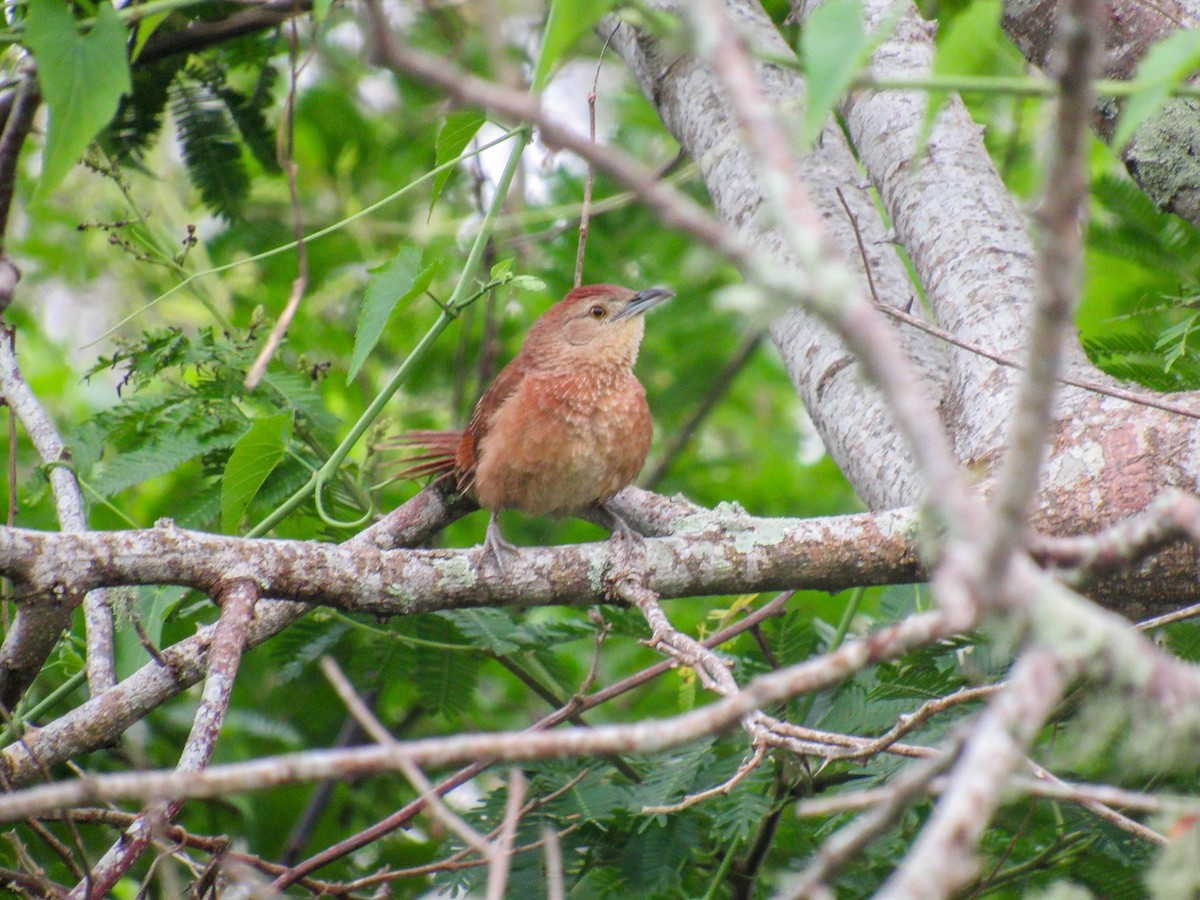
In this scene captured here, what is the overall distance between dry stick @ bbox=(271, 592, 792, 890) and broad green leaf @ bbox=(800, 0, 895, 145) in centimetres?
147

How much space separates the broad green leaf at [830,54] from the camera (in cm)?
117

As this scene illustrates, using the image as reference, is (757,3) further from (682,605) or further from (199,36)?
(682,605)

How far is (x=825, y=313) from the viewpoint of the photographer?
915 millimetres

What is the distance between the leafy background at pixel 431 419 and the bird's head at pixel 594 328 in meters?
0.41

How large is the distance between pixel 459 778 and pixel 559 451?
1.22 m

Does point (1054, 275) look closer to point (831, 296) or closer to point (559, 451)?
point (831, 296)

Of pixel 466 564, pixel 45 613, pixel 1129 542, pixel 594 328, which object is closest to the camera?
pixel 1129 542

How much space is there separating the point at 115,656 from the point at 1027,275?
2741mm

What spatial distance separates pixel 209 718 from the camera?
6.75 ft

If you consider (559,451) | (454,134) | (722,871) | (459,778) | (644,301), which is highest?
(454,134)

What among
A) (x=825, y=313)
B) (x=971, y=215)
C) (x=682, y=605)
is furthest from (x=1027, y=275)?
(x=825, y=313)

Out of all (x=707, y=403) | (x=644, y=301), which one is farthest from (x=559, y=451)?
(x=707, y=403)

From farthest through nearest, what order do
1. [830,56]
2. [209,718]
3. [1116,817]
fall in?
[209,718] < [1116,817] < [830,56]

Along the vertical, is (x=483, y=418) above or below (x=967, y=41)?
below
